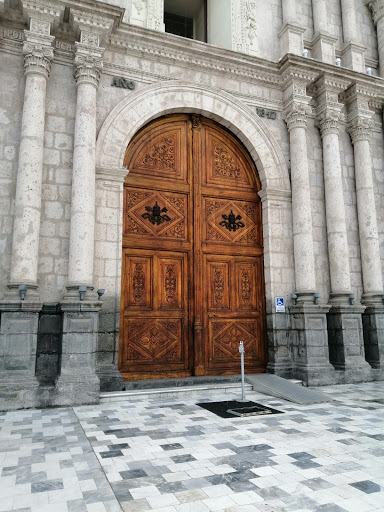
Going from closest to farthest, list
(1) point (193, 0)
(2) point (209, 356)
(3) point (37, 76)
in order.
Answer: (3) point (37, 76) < (2) point (209, 356) < (1) point (193, 0)

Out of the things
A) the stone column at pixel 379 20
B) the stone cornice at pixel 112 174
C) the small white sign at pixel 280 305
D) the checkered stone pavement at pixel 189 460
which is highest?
the stone column at pixel 379 20

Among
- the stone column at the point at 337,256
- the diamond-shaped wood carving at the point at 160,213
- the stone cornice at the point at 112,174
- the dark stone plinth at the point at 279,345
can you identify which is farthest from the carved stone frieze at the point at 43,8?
the dark stone plinth at the point at 279,345

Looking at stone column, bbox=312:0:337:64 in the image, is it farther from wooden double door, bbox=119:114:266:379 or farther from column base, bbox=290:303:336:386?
column base, bbox=290:303:336:386

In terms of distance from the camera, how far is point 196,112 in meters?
7.88

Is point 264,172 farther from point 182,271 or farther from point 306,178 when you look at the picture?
point 182,271

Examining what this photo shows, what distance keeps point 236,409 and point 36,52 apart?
19.7ft

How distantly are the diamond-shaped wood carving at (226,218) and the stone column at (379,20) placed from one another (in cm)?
485

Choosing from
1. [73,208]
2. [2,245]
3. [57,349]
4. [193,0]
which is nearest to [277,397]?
Result: [57,349]

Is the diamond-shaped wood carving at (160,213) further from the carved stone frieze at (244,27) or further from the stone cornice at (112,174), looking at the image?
the carved stone frieze at (244,27)

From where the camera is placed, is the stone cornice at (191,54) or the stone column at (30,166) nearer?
the stone column at (30,166)

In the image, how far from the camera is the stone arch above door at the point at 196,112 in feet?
23.0

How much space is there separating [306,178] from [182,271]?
2.99 m

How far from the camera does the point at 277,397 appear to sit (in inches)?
245

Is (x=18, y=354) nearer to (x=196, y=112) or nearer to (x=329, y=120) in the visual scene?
(x=196, y=112)
